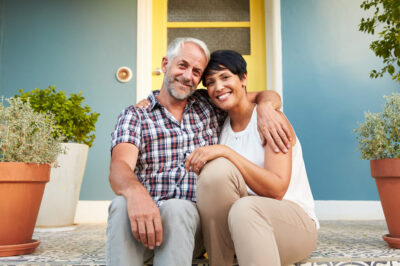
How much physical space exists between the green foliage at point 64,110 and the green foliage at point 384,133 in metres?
1.78

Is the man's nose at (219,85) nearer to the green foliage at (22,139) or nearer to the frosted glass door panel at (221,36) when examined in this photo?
the green foliage at (22,139)

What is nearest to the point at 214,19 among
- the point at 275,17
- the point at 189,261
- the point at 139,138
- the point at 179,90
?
the point at 275,17

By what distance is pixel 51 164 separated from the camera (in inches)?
63.8

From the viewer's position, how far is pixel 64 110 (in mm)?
2363

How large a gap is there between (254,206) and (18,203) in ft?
3.31

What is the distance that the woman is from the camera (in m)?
1.05

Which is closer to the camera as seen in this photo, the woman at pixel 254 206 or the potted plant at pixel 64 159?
the woman at pixel 254 206

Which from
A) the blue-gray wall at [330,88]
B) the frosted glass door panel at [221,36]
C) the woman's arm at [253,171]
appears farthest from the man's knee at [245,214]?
the frosted glass door panel at [221,36]

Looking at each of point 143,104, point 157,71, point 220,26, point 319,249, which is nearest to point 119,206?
point 143,104

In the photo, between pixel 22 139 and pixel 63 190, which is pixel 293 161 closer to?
pixel 22 139

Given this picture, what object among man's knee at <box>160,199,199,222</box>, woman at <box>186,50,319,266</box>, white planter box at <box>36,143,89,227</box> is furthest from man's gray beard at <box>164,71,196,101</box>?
white planter box at <box>36,143,89,227</box>

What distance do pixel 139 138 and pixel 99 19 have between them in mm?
2116

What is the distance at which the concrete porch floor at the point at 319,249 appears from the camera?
4.53 feet

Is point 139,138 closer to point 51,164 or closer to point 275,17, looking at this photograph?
point 51,164
